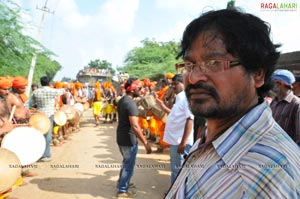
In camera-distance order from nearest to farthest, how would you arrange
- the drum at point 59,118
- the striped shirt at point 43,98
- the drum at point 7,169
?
1. the drum at point 7,169
2. the striped shirt at point 43,98
3. the drum at point 59,118

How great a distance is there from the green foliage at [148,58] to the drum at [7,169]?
20523 millimetres

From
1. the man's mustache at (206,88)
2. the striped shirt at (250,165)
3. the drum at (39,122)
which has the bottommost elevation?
the drum at (39,122)

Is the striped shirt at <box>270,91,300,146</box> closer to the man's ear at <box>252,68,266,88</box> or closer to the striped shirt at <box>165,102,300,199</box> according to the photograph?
the man's ear at <box>252,68,266,88</box>

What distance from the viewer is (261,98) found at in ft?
4.82

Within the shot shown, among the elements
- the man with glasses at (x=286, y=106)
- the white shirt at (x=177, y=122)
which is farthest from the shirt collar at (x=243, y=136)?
the white shirt at (x=177, y=122)

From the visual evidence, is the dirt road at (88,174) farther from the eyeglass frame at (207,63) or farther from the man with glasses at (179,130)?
the eyeglass frame at (207,63)

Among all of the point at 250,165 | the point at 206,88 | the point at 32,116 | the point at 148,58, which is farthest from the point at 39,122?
the point at 148,58

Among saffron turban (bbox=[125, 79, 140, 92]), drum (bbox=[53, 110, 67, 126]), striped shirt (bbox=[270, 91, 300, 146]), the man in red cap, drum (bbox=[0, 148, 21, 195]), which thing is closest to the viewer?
drum (bbox=[0, 148, 21, 195])

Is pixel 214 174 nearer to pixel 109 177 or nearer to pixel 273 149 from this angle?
pixel 273 149

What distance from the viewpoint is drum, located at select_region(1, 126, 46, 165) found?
3984 millimetres

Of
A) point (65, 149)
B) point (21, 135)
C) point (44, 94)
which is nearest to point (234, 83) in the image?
point (21, 135)

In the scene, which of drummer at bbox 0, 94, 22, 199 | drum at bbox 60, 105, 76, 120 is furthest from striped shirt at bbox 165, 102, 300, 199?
drum at bbox 60, 105, 76, 120

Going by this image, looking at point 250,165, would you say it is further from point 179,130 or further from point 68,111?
point 68,111

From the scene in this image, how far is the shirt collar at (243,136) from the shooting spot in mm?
1030
